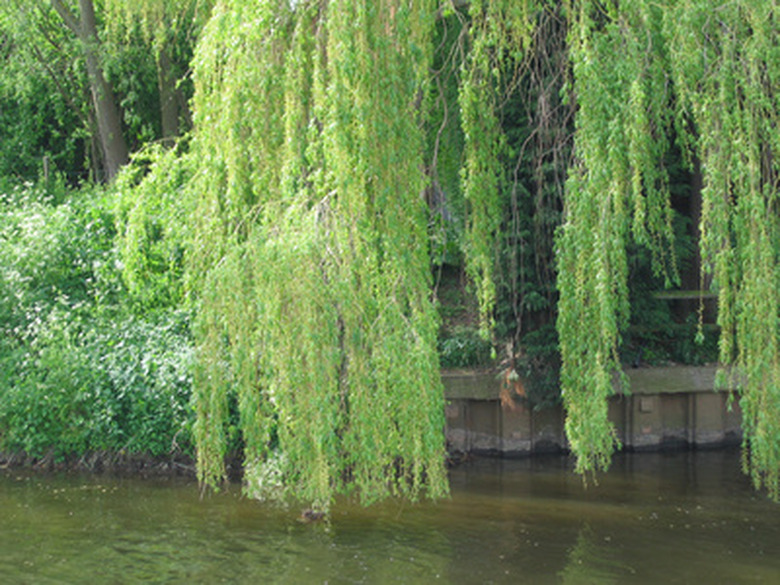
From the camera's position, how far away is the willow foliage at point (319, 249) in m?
6.61

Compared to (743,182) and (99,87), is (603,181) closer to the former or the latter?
(743,182)

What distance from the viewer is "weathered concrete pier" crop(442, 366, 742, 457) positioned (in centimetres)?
1195

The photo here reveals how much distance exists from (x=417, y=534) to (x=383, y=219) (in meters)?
2.96

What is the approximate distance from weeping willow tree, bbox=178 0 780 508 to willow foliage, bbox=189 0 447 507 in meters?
0.01

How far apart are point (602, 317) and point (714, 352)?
6.22m

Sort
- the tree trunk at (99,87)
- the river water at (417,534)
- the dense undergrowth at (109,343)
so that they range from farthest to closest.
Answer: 1. the tree trunk at (99,87)
2. the dense undergrowth at (109,343)
3. the river water at (417,534)

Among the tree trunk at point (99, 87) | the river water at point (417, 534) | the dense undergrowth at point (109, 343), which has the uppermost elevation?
the tree trunk at point (99, 87)

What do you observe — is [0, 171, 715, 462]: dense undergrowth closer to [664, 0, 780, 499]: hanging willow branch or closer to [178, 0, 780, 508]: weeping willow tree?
[178, 0, 780, 508]: weeping willow tree

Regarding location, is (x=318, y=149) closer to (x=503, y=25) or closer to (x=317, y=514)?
(x=503, y=25)

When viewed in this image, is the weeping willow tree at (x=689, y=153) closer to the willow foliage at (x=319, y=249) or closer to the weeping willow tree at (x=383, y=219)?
the weeping willow tree at (x=383, y=219)

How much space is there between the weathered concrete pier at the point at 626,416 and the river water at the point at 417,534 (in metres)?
0.81

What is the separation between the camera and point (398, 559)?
26.7 feet

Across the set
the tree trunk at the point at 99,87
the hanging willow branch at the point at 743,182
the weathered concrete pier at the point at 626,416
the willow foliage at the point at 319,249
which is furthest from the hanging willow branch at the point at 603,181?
the tree trunk at the point at 99,87

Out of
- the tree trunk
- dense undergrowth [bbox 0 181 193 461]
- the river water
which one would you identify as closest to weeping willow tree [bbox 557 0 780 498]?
the river water
